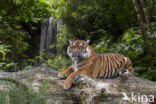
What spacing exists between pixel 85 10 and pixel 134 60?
155 inches

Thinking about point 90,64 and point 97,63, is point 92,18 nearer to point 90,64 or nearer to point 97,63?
point 97,63

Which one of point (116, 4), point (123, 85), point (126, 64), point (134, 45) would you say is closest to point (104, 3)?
point (116, 4)

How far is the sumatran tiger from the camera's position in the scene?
4.09 metres

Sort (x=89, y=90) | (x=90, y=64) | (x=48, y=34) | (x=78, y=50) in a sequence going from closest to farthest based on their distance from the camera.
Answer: (x=89, y=90) → (x=78, y=50) → (x=90, y=64) → (x=48, y=34)

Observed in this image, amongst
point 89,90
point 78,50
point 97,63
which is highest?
point 78,50

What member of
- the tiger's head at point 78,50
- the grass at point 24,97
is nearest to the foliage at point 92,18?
the tiger's head at point 78,50

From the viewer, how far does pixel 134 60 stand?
824 cm

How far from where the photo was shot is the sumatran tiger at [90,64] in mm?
4090

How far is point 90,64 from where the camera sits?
4.27 meters

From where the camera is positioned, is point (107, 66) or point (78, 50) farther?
point (107, 66)

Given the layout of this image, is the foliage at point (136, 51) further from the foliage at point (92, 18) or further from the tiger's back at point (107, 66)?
the tiger's back at point (107, 66)

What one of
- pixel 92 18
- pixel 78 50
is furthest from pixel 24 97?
pixel 92 18

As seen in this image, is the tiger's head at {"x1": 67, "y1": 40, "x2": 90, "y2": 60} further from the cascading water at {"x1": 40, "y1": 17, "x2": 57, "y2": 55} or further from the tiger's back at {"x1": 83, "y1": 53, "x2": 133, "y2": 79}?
the cascading water at {"x1": 40, "y1": 17, "x2": 57, "y2": 55}

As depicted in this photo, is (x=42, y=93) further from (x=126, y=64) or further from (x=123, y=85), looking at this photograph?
(x=126, y=64)
